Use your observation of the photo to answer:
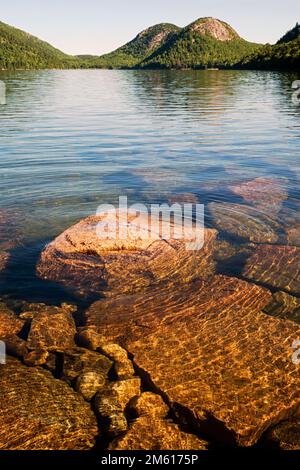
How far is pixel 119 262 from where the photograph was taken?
8938mm

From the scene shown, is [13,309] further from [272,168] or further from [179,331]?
[272,168]

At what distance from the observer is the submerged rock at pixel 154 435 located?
5070mm

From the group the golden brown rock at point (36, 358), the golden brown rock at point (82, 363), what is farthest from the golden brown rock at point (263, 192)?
the golden brown rock at point (36, 358)

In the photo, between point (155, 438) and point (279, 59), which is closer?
point (155, 438)

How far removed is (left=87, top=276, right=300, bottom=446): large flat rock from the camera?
5.40 metres

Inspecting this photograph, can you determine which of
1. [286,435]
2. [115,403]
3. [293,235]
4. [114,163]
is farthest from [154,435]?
[114,163]

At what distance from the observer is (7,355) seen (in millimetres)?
6645

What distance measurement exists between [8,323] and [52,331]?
928 millimetres

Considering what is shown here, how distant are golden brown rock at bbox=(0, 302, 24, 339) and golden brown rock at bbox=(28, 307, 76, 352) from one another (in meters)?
0.29

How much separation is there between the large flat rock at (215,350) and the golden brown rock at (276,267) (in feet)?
1.99

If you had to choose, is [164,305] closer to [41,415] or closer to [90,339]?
[90,339]

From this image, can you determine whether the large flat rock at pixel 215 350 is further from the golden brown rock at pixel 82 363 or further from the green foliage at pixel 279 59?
the green foliage at pixel 279 59

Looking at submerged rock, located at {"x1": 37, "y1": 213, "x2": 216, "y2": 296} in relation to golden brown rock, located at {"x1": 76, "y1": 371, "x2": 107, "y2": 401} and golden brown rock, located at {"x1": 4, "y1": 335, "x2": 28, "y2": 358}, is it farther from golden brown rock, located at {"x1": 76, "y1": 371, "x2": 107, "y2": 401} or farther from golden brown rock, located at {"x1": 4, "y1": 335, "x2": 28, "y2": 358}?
golden brown rock, located at {"x1": 76, "y1": 371, "x2": 107, "y2": 401}

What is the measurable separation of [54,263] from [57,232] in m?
2.20
